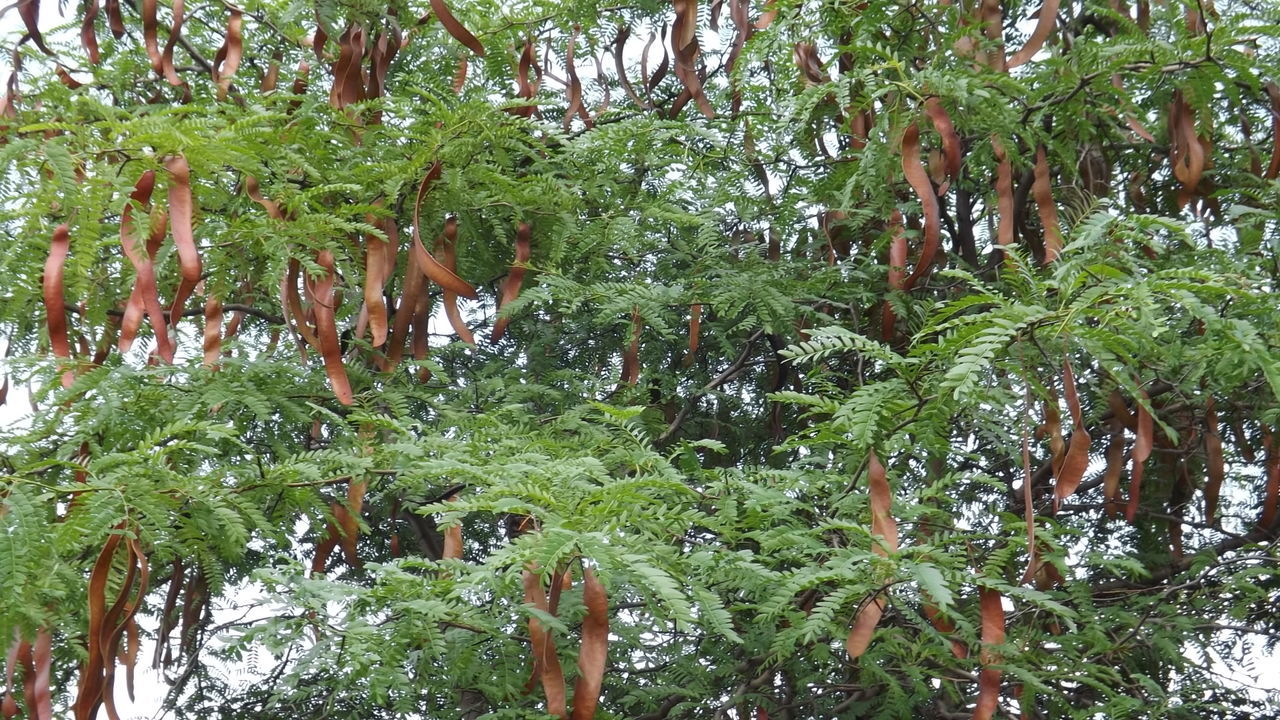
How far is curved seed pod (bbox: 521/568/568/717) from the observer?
2.46m

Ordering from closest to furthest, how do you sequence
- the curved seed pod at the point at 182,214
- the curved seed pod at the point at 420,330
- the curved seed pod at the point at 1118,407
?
1. the curved seed pod at the point at 182,214
2. the curved seed pod at the point at 1118,407
3. the curved seed pod at the point at 420,330

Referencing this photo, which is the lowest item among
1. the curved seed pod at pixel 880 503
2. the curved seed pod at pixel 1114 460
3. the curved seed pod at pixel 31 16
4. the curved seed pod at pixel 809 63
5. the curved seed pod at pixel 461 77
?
the curved seed pod at pixel 880 503

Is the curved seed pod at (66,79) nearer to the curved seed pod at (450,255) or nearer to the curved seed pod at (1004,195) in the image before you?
the curved seed pod at (450,255)

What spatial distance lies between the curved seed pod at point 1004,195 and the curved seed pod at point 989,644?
3.17 ft

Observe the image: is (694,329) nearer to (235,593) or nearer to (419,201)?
(419,201)

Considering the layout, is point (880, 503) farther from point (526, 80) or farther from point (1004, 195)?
point (526, 80)

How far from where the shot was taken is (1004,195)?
10.7 feet

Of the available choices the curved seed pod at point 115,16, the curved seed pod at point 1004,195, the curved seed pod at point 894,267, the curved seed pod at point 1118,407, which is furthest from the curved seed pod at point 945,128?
the curved seed pod at point 115,16

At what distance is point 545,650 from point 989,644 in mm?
870

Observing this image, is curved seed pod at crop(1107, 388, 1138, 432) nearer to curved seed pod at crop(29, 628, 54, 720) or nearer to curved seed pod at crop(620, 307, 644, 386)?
curved seed pod at crop(620, 307, 644, 386)

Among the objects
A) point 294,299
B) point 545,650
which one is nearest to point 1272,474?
point 545,650

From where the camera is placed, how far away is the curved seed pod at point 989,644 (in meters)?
2.58

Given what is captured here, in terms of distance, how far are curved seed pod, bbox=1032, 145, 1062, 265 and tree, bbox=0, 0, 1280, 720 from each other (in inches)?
0.8

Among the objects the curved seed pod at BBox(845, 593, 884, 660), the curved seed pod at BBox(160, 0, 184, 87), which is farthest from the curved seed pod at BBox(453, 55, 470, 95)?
the curved seed pod at BBox(845, 593, 884, 660)
